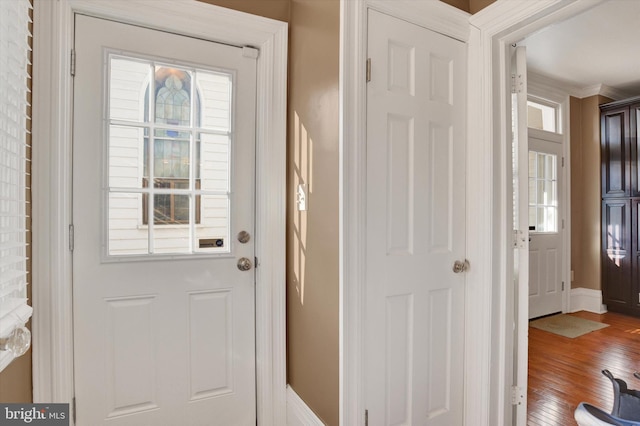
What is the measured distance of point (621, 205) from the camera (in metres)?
4.08

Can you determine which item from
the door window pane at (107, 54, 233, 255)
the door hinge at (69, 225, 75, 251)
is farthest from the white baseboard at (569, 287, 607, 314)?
the door hinge at (69, 225, 75, 251)

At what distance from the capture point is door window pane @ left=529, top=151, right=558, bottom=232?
4.02 m

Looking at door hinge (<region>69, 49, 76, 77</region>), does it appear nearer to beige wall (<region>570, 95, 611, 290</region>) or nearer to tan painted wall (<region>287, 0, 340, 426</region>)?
tan painted wall (<region>287, 0, 340, 426</region>)

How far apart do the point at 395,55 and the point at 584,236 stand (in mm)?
4243

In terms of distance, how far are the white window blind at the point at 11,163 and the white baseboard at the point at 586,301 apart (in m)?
5.23

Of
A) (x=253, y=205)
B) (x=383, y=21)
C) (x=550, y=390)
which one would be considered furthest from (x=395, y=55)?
(x=550, y=390)

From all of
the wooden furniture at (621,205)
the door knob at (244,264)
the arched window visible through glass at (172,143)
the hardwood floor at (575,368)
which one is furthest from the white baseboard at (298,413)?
the wooden furniture at (621,205)

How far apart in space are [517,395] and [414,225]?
0.97 metres

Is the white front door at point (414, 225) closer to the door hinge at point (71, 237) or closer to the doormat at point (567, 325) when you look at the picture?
the door hinge at point (71, 237)

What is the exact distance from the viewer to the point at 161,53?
171 cm

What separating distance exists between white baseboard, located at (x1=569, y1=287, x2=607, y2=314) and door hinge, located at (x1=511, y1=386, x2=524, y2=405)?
11.1ft

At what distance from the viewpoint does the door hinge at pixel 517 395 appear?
1659 millimetres

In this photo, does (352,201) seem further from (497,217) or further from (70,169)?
(70,169)

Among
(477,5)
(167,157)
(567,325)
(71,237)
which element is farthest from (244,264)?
(567,325)
